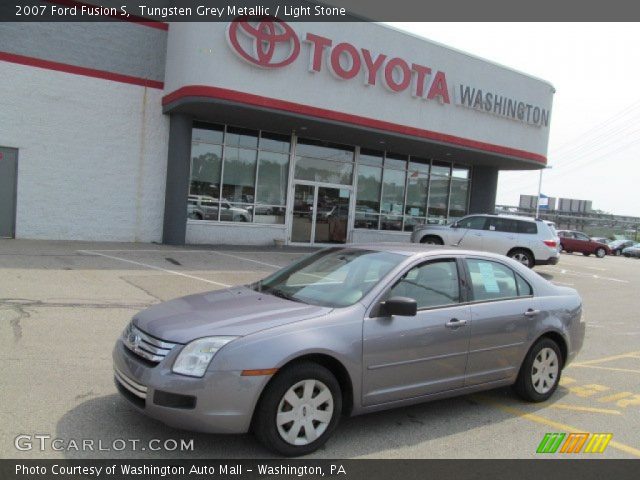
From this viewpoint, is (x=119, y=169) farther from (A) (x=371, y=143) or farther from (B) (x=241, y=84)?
(A) (x=371, y=143)

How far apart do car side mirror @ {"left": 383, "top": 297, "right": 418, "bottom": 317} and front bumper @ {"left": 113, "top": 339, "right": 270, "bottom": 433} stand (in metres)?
1.13

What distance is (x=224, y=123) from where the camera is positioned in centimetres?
1642

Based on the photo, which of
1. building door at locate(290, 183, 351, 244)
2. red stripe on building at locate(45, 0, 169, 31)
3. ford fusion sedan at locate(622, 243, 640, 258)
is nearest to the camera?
red stripe on building at locate(45, 0, 169, 31)

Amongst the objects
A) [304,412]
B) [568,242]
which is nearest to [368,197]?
[304,412]

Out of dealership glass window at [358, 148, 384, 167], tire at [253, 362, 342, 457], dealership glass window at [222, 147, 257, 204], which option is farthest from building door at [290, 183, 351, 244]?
tire at [253, 362, 342, 457]

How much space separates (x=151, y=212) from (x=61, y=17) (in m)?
5.49

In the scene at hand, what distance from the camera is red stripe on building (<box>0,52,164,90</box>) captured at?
13.6 meters

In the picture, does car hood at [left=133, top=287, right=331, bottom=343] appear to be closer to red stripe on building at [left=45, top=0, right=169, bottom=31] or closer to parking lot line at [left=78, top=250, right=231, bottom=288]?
parking lot line at [left=78, top=250, right=231, bottom=288]

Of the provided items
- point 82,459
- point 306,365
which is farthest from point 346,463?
point 82,459

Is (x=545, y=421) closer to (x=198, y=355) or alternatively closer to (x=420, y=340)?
(x=420, y=340)

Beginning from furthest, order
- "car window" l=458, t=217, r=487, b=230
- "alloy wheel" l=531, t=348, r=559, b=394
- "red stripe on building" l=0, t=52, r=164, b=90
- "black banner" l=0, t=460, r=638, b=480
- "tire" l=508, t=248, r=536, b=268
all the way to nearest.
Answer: "car window" l=458, t=217, r=487, b=230
"tire" l=508, t=248, r=536, b=268
"red stripe on building" l=0, t=52, r=164, b=90
"alloy wheel" l=531, t=348, r=559, b=394
"black banner" l=0, t=460, r=638, b=480

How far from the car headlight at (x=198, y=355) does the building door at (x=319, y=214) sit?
14.4m

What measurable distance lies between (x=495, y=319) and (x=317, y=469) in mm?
2216

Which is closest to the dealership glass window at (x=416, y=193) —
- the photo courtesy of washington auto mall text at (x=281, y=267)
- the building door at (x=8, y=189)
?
the photo courtesy of washington auto mall text at (x=281, y=267)
